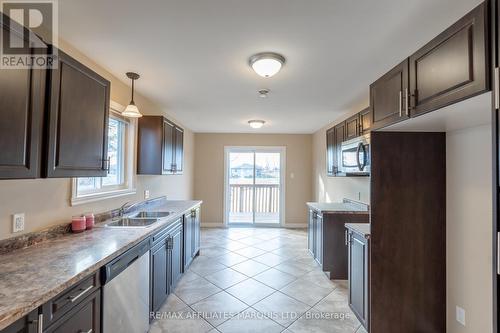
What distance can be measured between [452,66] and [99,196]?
2.95m

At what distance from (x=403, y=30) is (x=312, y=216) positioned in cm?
294

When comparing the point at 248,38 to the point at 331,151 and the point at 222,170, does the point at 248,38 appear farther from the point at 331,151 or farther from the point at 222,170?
the point at 222,170

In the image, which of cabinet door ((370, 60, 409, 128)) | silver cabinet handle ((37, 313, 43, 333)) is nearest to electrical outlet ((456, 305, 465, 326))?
cabinet door ((370, 60, 409, 128))

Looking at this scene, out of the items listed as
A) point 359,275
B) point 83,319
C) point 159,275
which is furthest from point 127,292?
point 359,275

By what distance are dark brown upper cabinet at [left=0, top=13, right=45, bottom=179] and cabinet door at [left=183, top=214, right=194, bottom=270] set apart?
7.42 feet

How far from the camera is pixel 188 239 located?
12.1ft

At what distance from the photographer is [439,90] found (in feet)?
4.91

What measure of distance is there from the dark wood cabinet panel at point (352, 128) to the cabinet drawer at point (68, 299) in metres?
3.09

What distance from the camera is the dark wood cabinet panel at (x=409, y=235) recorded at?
2193mm

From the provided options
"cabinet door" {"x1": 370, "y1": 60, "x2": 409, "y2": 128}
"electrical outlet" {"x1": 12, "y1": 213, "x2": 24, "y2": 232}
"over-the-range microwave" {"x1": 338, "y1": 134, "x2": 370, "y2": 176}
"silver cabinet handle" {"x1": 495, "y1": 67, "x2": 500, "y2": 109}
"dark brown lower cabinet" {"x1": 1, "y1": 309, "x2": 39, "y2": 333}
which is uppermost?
"cabinet door" {"x1": 370, "y1": 60, "x2": 409, "y2": 128}

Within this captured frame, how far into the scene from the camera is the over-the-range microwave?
2.68 m

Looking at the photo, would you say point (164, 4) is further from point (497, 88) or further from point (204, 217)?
point (204, 217)

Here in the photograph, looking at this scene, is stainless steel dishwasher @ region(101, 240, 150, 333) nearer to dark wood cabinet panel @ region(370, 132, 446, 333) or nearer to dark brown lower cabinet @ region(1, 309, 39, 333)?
dark brown lower cabinet @ region(1, 309, 39, 333)

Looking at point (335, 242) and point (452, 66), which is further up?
point (452, 66)
